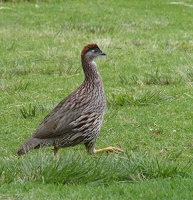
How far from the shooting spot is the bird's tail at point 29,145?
800 centimetres

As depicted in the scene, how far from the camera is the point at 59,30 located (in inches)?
690

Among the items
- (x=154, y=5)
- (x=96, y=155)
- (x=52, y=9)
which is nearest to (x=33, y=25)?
(x=52, y=9)

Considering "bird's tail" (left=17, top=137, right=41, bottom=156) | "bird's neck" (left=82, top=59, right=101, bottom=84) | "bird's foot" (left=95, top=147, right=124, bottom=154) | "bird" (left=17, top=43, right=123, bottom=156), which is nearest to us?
"bird's tail" (left=17, top=137, right=41, bottom=156)

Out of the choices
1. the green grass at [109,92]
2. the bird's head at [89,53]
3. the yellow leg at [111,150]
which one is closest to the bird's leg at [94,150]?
the yellow leg at [111,150]

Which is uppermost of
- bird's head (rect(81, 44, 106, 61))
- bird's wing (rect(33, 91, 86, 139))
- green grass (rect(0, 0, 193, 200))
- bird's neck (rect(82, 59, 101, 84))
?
bird's head (rect(81, 44, 106, 61))

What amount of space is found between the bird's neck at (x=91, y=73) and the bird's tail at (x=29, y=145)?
1.01 metres

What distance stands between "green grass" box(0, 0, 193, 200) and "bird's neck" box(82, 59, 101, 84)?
92cm

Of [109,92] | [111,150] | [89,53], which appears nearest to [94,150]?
[111,150]

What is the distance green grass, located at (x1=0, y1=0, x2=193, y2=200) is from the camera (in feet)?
22.6

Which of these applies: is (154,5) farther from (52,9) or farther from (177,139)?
(177,139)

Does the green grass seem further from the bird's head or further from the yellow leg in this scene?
the bird's head

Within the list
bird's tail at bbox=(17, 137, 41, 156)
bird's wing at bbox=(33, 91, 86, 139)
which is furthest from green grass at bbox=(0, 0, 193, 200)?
bird's wing at bbox=(33, 91, 86, 139)

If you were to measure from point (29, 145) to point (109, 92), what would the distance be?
3.67 m

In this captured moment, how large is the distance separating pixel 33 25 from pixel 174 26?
3787 mm
